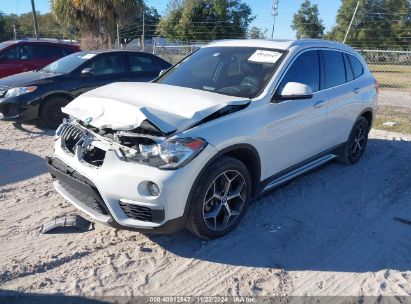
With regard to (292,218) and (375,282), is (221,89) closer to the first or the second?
(292,218)

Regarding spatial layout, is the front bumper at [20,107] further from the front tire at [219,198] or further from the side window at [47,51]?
the front tire at [219,198]

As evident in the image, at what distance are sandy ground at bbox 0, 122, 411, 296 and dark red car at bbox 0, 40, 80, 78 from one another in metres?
6.38

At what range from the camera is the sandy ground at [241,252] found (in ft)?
10.9

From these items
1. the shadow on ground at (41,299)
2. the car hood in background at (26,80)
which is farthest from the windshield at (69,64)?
the shadow on ground at (41,299)

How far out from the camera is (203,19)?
38156 millimetres

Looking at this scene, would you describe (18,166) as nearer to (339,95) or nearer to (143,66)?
(143,66)

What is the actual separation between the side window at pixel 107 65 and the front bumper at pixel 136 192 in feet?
16.8

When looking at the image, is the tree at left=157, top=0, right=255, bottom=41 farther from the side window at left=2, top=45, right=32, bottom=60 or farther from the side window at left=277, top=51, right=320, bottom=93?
the side window at left=277, top=51, right=320, bottom=93

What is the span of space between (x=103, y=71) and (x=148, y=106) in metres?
5.12

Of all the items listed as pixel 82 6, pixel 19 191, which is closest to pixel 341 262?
pixel 19 191

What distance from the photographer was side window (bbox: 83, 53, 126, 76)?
8344mm

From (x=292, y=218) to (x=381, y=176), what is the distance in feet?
7.24

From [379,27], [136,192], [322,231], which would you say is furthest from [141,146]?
[379,27]

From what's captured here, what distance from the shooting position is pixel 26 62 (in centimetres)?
1074
